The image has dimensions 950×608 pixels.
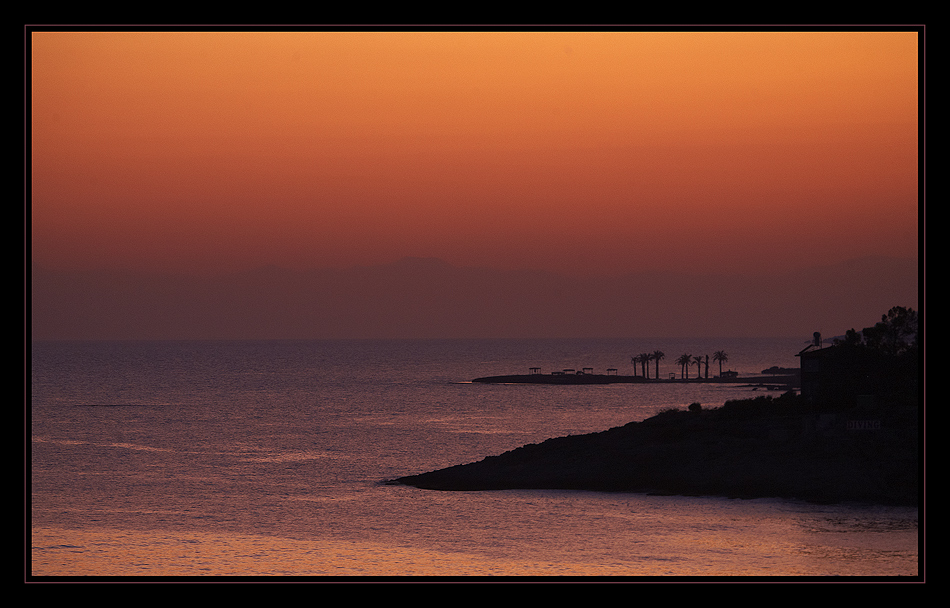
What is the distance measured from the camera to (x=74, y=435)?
119 metres

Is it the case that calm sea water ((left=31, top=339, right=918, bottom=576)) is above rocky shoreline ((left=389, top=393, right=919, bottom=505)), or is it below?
below

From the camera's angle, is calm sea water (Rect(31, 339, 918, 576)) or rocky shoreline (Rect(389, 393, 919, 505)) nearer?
calm sea water (Rect(31, 339, 918, 576))

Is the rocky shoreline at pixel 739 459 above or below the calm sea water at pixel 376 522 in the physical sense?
above

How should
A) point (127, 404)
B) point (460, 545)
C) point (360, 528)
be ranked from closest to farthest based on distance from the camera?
1. point (460, 545)
2. point (360, 528)
3. point (127, 404)

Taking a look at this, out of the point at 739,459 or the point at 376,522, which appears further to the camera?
the point at 739,459

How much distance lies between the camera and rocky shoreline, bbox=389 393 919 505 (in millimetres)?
56562

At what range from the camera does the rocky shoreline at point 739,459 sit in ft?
186

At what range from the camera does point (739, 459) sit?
6097 cm

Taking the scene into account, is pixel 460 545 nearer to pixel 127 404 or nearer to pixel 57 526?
pixel 57 526

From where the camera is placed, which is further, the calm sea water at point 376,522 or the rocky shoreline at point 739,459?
the rocky shoreline at point 739,459
